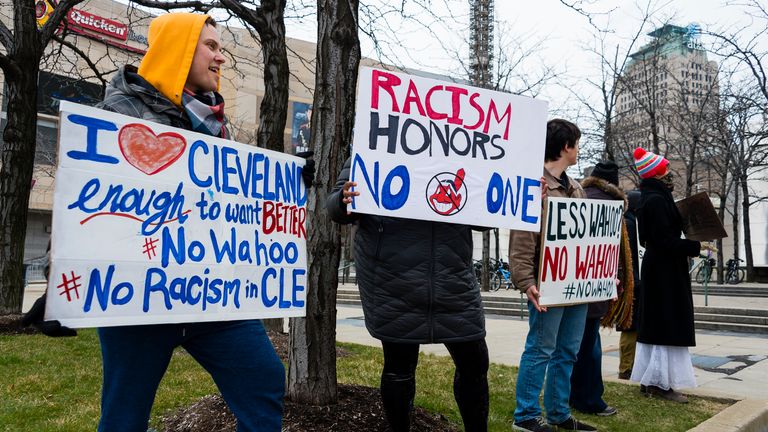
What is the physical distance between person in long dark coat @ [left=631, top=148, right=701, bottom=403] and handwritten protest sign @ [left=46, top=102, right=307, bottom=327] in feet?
10.8

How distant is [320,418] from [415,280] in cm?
106

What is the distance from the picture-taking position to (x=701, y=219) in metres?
5.14

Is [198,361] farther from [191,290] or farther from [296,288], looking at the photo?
[296,288]

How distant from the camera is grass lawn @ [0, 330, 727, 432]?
392 cm

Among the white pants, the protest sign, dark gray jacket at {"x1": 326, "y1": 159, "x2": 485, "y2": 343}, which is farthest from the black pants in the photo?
the protest sign

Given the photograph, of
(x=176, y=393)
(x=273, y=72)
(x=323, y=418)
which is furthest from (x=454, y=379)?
(x=273, y=72)

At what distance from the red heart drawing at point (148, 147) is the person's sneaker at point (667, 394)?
423cm

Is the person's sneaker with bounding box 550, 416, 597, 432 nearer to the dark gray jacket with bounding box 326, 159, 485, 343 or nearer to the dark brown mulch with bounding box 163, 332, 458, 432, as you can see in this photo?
the dark brown mulch with bounding box 163, 332, 458, 432

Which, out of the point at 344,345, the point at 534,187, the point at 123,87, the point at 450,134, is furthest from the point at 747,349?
the point at 123,87

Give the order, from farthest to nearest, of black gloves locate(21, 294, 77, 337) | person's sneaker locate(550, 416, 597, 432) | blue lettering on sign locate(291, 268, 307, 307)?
person's sneaker locate(550, 416, 597, 432)
blue lettering on sign locate(291, 268, 307, 307)
black gloves locate(21, 294, 77, 337)

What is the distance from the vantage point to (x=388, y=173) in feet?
9.80

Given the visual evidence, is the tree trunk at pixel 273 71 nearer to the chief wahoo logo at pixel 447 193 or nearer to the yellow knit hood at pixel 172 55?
the chief wahoo logo at pixel 447 193

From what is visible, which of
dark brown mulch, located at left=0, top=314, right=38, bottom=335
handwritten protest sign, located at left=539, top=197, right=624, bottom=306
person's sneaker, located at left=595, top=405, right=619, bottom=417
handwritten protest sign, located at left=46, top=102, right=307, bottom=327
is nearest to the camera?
handwritten protest sign, located at left=46, top=102, right=307, bottom=327

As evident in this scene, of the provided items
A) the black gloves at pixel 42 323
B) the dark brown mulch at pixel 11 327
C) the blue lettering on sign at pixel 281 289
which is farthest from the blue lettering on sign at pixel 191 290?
the dark brown mulch at pixel 11 327
